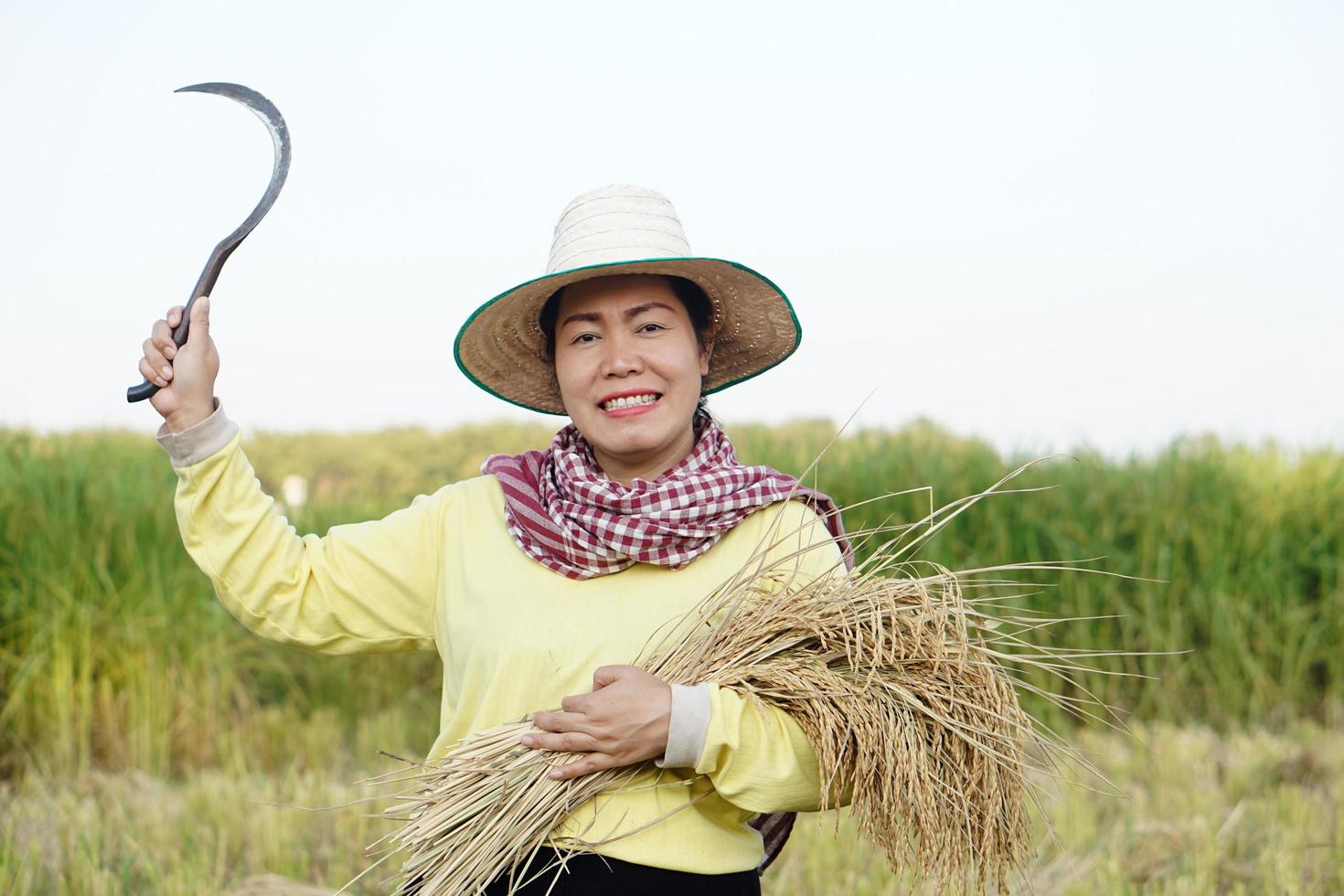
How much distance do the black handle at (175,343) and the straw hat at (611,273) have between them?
1.70ft

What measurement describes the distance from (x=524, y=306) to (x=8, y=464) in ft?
15.8

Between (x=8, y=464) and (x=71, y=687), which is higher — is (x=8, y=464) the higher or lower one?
the higher one

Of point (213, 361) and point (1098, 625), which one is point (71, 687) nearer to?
point (213, 361)

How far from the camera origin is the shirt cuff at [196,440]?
6.49ft

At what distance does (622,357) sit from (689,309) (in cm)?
32

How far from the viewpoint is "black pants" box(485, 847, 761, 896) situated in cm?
185

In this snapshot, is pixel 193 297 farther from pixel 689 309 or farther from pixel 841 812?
pixel 841 812

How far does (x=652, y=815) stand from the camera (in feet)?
6.14

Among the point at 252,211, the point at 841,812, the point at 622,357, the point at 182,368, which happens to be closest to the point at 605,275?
the point at 622,357

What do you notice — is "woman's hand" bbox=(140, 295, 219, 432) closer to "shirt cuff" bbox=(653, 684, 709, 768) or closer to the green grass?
"shirt cuff" bbox=(653, 684, 709, 768)

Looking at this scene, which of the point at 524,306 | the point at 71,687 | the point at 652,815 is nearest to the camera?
the point at 652,815

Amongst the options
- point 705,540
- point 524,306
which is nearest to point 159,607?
point 524,306

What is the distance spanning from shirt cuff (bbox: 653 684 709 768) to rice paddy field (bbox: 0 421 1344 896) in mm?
1910

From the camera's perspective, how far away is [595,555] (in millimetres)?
1970
